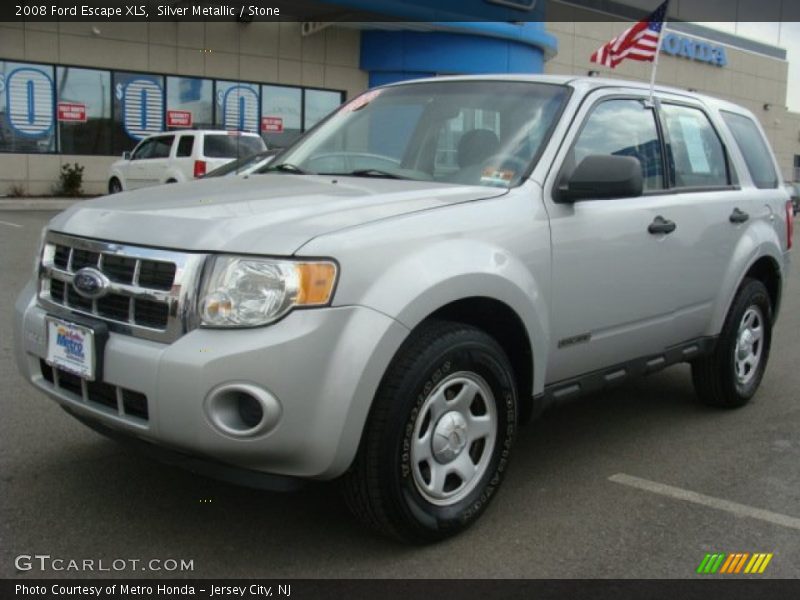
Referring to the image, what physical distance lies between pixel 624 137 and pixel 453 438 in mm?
1955

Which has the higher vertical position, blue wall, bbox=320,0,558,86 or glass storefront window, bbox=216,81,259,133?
blue wall, bbox=320,0,558,86

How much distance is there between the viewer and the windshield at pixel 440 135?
12.5 feet

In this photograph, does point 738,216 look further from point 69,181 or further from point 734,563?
point 69,181

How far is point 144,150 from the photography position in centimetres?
1839

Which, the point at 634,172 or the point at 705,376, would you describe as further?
the point at 705,376

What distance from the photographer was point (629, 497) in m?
3.79

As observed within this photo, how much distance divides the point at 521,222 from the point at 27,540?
2282mm

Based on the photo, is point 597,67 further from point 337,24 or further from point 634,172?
point 634,172

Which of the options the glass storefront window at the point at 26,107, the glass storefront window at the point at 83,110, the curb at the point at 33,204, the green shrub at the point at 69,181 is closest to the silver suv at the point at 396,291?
the curb at the point at 33,204

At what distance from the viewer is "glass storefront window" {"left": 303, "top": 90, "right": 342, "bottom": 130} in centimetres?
2500

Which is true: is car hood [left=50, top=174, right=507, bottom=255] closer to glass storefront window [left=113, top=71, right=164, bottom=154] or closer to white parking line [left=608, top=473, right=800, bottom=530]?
white parking line [left=608, top=473, right=800, bottom=530]

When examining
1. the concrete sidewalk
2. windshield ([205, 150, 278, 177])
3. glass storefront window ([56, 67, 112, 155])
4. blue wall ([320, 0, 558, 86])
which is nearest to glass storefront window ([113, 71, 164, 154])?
glass storefront window ([56, 67, 112, 155])

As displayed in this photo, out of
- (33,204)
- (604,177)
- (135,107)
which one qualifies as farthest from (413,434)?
(135,107)

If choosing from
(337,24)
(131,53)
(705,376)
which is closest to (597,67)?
(337,24)
